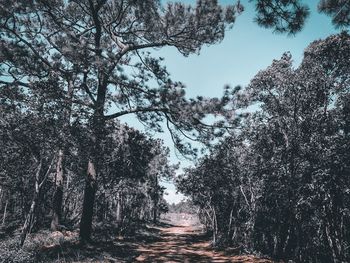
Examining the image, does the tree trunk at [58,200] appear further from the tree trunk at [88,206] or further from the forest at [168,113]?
the tree trunk at [88,206]

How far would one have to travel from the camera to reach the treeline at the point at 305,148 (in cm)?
1448

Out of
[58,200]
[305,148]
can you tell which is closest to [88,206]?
[58,200]

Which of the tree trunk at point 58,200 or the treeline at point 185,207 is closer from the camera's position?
the tree trunk at point 58,200

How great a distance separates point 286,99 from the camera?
15.5 meters

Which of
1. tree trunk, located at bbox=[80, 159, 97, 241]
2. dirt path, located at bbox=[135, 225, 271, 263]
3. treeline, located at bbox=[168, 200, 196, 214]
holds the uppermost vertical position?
treeline, located at bbox=[168, 200, 196, 214]

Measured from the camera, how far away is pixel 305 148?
1488 cm

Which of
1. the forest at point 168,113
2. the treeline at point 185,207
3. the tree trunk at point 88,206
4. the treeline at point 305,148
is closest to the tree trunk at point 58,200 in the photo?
the forest at point 168,113

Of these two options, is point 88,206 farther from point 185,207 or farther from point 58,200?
point 185,207

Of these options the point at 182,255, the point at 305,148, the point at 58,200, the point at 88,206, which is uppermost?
the point at 305,148

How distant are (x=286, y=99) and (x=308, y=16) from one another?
339 inches

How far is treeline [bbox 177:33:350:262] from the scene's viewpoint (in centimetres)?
1448

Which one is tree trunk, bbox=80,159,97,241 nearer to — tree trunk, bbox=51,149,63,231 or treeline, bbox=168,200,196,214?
tree trunk, bbox=51,149,63,231

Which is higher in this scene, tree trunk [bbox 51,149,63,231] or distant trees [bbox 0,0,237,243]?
distant trees [bbox 0,0,237,243]

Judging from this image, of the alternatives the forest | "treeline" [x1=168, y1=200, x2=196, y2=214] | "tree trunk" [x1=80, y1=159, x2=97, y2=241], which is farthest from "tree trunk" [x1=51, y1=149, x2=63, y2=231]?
"treeline" [x1=168, y1=200, x2=196, y2=214]
